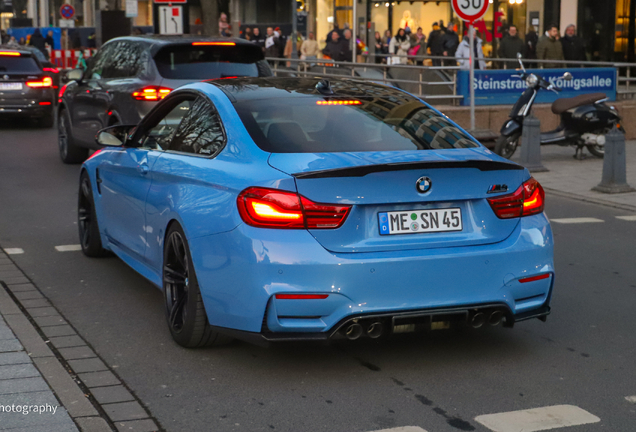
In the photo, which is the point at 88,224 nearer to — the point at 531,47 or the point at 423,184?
the point at 423,184

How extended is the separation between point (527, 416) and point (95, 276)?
3882 mm

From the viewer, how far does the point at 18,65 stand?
64.9 feet

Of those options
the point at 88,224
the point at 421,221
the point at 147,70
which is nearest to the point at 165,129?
the point at 88,224

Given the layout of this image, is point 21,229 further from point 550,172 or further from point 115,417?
point 550,172

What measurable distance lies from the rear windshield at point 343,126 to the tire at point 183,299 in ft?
2.35

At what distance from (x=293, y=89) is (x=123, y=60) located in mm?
7489

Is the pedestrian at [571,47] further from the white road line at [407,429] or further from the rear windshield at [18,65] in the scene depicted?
the white road line at [407,429]

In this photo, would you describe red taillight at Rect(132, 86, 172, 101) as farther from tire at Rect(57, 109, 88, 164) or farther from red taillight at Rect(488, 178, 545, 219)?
Answer: red taillight at Rect(488, 178, 545, 219)

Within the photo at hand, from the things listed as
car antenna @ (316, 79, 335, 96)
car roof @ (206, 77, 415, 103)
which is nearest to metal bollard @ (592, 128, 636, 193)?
car roof @ (206, 77, 415, 103)

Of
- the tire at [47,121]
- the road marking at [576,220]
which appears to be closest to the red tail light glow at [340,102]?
the road marking at [576,220]

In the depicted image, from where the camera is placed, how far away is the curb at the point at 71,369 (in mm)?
4277

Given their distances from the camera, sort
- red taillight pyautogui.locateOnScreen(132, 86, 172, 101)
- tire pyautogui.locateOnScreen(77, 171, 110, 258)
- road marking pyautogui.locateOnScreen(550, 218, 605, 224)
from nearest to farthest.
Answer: tire pyautogui.locateOnScreen(77, 171, 110, 258) → road marking pyautogui.locateOnScreen(550, 218, 605, 224) → red taillight pyautogui.locateOnScreen(132, 86, 172, 101)

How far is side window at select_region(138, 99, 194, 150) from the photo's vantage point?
20.1 ft

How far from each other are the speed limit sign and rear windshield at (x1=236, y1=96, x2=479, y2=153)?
976 centimetres
